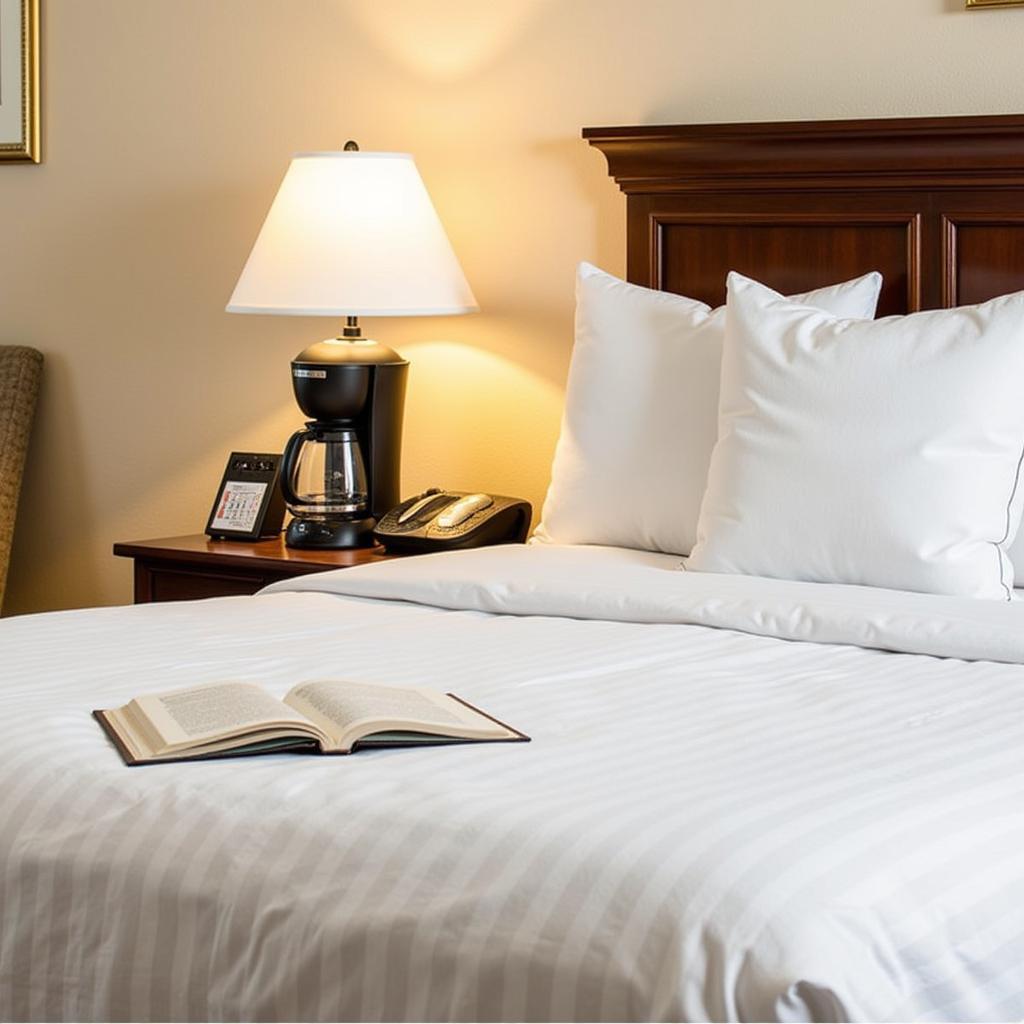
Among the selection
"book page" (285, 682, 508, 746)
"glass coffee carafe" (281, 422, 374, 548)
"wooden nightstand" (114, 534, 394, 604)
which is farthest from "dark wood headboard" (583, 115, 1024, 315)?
"book page" (285, 682, 508, 746)

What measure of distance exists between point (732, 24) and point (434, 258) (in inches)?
28.0

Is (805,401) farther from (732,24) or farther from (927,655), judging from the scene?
(732,24)

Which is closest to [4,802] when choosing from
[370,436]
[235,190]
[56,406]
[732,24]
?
[370,436]

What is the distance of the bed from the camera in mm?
1162

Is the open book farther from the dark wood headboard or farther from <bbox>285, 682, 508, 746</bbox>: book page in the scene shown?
the dark wood headboard

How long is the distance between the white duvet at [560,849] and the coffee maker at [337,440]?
1218 millimetres

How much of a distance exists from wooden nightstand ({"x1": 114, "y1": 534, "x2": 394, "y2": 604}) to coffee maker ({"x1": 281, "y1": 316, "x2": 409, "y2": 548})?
5 centimetres

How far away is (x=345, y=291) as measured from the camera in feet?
10.0

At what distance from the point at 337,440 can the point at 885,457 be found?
4.13 ft

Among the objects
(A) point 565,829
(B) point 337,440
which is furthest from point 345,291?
(A) point 565,829

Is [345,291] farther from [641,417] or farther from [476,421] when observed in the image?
[641,417]

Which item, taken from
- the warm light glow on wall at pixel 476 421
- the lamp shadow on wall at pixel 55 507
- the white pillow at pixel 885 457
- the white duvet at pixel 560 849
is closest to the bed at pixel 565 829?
the white duvet at pixel 560 849

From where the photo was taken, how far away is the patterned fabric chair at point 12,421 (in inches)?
151

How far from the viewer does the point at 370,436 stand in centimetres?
322
